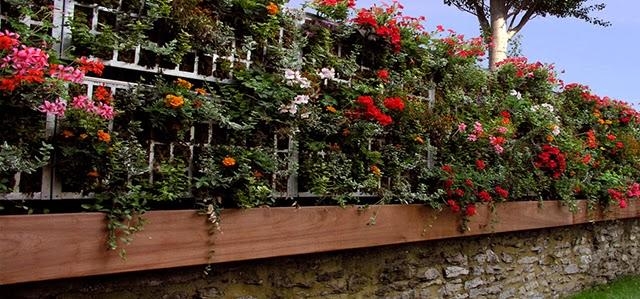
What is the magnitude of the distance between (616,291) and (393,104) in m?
4.24

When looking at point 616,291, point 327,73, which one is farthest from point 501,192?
point 616,291

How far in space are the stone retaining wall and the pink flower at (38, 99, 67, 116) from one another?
76cm

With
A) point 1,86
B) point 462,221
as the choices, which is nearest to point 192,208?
point 1,86

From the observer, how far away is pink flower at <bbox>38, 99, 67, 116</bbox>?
226 centimetres

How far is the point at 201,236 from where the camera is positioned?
2.79m

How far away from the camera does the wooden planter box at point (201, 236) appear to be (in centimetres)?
225

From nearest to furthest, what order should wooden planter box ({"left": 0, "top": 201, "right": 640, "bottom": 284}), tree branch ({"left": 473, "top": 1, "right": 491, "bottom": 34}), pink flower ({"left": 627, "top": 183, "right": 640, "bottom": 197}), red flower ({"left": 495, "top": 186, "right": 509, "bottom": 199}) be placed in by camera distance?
wooden planter box ({"left": 0, "top": 201, "right": 640, "bottom": 284}) < red flower ({"left": 495, "top": 186, "right": 509, "bottom": 199}) < pink flower ({"left": 627, "top": 183, "right": 640, "bottom": 197}) < tree branch ({"left": 473, "top": 1, "right": 491, "bottom": 34})

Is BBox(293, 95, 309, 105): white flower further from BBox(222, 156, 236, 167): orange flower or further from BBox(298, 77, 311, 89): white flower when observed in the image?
BBox(222, 156, 236, 167): orange flower

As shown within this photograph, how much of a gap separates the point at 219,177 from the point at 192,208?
23 cm

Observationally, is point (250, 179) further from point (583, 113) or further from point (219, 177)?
point (583, 113)

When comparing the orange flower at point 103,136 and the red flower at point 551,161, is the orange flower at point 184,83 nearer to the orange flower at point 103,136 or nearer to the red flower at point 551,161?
the orange flower at point 103,136

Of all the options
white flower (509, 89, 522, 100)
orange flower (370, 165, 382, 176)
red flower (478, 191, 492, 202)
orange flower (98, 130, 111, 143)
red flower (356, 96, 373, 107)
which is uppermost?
white flower (509, 89, 522, 100)

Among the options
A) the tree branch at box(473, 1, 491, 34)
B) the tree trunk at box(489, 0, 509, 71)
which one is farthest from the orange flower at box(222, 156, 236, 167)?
the tree branch at box(473, 1, 491, 34)

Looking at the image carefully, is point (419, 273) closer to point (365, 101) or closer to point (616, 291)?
point (365, 101)
